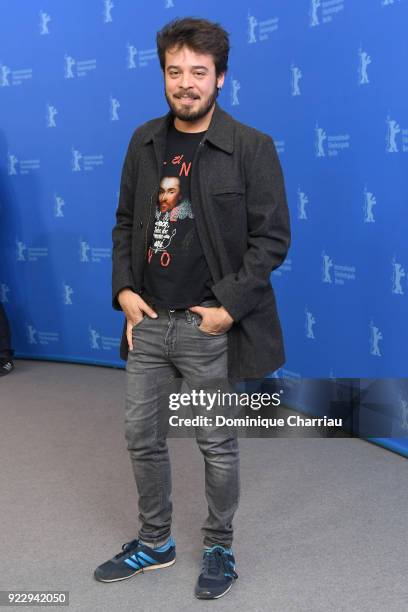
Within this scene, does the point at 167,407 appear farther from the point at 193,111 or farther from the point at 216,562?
the point at 193,111

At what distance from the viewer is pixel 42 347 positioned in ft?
14.9

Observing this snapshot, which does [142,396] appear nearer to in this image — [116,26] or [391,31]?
[391,31]

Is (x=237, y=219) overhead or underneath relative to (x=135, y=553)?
overhead

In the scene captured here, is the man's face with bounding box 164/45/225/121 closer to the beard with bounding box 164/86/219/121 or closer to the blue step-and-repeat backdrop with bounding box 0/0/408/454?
the beard with bounding box 164/86/219/121

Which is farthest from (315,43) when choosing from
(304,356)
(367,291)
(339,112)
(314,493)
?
(314,493)

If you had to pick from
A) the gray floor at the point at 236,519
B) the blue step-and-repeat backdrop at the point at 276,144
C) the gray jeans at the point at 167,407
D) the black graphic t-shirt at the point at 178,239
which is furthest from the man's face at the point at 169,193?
the blue step-and-repeat backdrop at the point at 276,144

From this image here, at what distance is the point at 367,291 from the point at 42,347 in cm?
234

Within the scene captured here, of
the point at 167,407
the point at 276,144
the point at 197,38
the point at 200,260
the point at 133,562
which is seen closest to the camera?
the point at 197,38

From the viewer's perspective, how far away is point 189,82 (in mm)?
1723

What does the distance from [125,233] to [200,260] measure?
10.9 inches

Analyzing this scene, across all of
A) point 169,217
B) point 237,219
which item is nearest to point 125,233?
point 169,217

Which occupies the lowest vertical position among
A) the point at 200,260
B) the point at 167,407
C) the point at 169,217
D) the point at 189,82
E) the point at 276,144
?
the point at 167,407

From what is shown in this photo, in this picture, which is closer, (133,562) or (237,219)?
(237,219)

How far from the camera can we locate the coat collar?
5.83 feet
